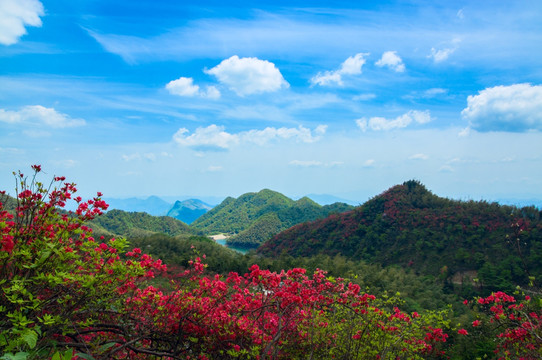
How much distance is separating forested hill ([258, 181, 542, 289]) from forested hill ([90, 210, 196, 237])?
123 ft

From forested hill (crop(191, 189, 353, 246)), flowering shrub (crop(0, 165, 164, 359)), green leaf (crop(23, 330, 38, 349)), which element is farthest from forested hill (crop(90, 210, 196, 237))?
green leaf (crop(23, 330, 38, 349))

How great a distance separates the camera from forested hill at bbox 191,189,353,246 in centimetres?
7719

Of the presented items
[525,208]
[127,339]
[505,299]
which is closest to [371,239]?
[525,208]

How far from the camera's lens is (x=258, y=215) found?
11094cm

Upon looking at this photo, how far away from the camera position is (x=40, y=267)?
2.68 m

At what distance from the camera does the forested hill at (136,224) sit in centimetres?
6781

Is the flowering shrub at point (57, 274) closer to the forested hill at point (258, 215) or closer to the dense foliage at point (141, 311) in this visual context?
the dense foliage at point (141, 311)

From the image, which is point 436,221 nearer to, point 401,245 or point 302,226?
point 401,245

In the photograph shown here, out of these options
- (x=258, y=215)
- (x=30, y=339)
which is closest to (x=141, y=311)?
(x=30, y=339)

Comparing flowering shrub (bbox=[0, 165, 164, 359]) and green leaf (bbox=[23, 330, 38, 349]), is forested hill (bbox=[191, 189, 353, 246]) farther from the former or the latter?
green leaf (bbox=[23, 330, 38, 349])

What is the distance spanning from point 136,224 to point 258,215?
150 ft

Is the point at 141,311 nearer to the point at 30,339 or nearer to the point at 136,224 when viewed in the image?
the point at 30,339

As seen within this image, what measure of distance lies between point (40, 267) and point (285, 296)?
8.37 ft

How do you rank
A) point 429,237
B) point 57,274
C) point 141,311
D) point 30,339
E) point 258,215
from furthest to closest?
point 258,215 → point 429,237 → point 141,311 → point 57,274 → point 30,339
